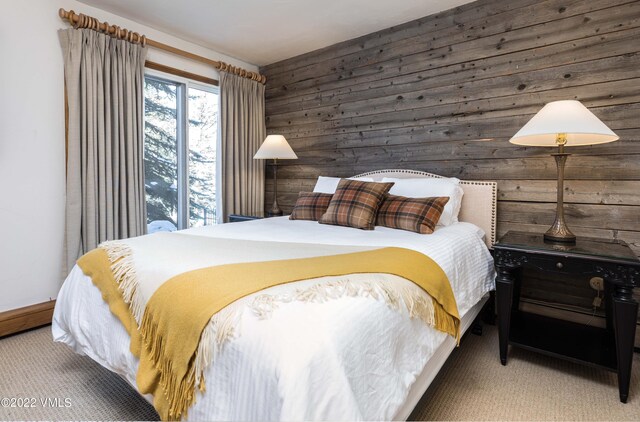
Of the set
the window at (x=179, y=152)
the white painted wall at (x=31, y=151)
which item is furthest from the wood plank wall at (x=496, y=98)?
the white painted wall at (x=31, y=151)

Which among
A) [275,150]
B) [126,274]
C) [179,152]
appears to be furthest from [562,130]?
[179,152]

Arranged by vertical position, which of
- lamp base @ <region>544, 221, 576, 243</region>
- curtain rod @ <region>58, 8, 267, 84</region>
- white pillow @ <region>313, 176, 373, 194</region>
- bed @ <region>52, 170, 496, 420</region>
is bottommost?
bed @ <region>52, 170, 496, 420</region>

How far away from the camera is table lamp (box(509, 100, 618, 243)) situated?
1751 mm

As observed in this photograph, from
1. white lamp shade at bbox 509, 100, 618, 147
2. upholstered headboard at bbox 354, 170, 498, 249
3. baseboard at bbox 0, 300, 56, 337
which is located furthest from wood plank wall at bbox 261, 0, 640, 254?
baseboard at bbox 0, 300, 56, 337

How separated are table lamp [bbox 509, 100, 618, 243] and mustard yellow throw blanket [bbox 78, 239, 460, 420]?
3.18ft

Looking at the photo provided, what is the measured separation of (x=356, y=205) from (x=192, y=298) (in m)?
1.49

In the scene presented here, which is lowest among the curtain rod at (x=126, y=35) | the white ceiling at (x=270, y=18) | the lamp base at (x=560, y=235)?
the lamp base at (x=560, y=235)

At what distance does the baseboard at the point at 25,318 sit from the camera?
2.22 meters

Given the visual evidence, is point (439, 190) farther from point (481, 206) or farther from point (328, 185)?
point (328, 185)

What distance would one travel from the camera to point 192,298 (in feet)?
3.52

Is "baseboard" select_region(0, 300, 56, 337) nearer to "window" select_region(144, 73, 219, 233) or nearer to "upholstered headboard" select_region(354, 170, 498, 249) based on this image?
"window" select_region(144, 73, 219, 233)

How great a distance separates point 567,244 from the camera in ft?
6.19

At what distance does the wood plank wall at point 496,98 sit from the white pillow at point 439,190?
0.94 feet

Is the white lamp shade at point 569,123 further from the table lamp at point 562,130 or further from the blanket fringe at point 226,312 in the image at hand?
the blanket fringe at point 226,312
